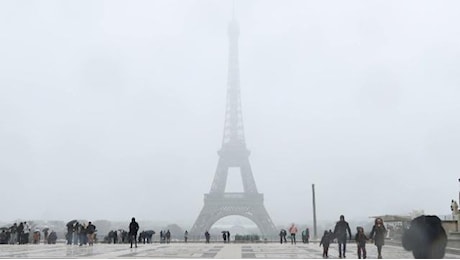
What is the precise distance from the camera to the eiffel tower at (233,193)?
84.4 meters

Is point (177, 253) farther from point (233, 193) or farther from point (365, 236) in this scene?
point (233, 193)

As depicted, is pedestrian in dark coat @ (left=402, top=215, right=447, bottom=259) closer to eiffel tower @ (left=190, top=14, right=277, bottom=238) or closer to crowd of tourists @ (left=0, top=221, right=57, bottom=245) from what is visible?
crowd of tourists @ (left=0, top=221, right=57, bottom=245)

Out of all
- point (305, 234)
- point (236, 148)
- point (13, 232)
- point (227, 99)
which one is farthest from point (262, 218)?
point (13, 232)

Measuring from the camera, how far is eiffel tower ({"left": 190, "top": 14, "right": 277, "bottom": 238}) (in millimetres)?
84438

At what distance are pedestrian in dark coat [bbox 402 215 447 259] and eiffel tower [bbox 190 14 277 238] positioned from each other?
251 feet

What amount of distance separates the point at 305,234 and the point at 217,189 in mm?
48833

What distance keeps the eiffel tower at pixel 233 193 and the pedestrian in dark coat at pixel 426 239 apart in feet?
251

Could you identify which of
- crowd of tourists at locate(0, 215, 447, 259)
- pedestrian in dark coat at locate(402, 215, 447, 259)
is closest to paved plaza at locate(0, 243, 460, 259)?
crowd of tourists at locate(0, 215, 447, 259)

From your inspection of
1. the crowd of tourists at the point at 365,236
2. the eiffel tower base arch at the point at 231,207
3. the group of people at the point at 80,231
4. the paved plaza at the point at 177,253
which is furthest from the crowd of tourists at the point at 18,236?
the eiffel tower base arch at the point at 231,207

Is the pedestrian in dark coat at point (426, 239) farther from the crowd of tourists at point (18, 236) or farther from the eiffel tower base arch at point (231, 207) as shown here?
the eiffel tower base arch at point (231, 207)

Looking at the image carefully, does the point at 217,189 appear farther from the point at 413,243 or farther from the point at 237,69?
the point at 413,243

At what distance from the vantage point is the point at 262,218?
84188 millimetres

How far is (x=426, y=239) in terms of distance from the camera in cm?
440

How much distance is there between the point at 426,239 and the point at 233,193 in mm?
84787
